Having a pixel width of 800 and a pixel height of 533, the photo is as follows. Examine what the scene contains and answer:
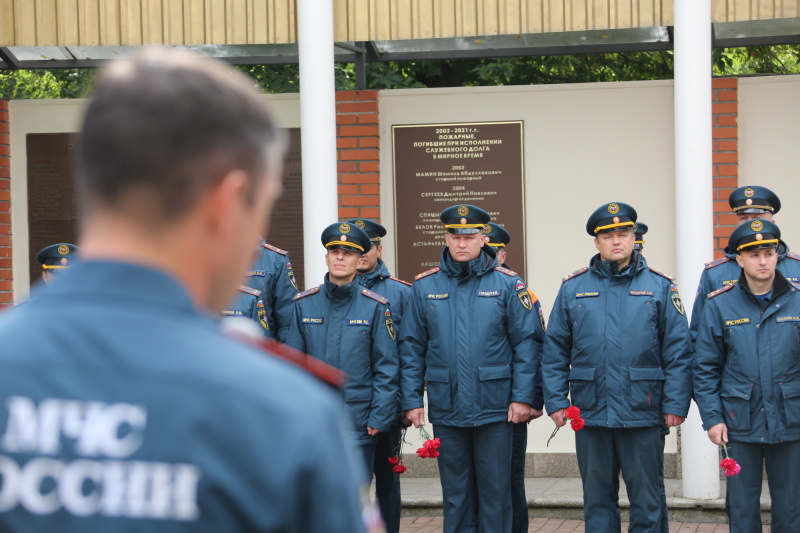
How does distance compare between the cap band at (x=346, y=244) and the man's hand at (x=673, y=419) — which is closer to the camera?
the man's hand at (x=673, y=419)

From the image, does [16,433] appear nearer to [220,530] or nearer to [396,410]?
[220,530]

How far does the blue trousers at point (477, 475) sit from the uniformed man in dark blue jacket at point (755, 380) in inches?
47.7

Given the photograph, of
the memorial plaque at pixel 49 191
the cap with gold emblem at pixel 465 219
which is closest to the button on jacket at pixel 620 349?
the cap with gold emblem at pixel 465 219

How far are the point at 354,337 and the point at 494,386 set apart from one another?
2.89 ft

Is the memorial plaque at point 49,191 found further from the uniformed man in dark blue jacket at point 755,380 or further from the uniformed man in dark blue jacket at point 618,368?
the uniformed man in dark blue jacket at point 755,380

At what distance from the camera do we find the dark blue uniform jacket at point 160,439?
3.67ft

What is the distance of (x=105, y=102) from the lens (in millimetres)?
1216

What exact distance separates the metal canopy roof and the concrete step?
3.30 meters

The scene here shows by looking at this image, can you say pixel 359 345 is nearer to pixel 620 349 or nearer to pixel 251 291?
pixel 251 291

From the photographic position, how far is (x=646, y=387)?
5.93 meters

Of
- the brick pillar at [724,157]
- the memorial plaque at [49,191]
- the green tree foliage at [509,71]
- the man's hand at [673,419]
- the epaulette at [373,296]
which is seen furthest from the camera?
the green tree foliage at [509,71]

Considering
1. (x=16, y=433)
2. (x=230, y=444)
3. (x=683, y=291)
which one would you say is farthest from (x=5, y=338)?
(x=683, y=291)

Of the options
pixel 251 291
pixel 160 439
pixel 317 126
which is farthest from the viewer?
pixel 317 126

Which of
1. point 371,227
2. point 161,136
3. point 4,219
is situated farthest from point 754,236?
point 4,219
